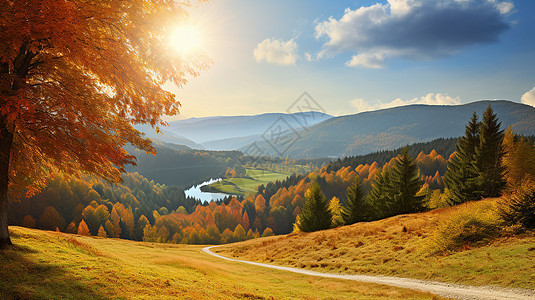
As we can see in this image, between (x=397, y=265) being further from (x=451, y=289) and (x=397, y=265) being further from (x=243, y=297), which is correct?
(x=243, y=297)

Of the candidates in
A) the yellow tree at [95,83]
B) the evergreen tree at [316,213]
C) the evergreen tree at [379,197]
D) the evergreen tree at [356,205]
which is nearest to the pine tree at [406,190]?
the evergreen tree at [379,197]

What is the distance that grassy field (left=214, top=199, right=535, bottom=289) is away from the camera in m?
12.6

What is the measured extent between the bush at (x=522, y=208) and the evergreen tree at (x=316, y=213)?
3201cm

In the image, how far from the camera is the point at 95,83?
383 inches

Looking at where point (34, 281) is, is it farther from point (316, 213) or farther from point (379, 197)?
point (379, 197)

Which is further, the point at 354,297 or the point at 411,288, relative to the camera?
the point at 411,288

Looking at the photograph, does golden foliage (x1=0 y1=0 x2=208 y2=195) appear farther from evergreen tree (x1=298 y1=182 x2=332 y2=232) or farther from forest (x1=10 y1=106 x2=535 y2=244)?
evergreen tree (x1=298 y1=182 x2=332 y2=232)

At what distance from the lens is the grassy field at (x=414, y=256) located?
41.3 feet

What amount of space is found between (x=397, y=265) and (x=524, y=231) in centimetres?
824

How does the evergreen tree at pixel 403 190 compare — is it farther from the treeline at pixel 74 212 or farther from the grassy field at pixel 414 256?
the treeline at pixel 74 212

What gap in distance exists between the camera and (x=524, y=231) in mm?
16078

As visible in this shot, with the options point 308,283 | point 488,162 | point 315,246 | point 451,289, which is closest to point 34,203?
point 315,246

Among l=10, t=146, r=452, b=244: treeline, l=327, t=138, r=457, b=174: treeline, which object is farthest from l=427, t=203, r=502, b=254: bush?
l=327, t=138, r=457, b=174: treeline

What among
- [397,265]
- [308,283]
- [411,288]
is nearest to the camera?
[411,288]
